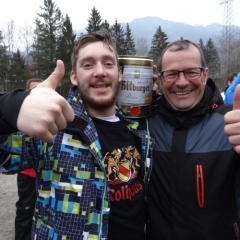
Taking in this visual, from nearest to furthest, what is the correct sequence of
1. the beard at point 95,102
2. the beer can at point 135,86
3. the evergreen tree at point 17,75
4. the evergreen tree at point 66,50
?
the beard at point 95,102 → the beer can at point 135,86 → the evergreen tree at point 66,50 → the evergreen tree at point 17,75

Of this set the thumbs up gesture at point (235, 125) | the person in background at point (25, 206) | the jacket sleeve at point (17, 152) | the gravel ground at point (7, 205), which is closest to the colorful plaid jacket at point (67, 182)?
the jacket sleeve at point (17, 152)

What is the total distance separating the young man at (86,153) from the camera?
3.81 feet

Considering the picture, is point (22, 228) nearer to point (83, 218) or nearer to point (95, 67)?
point (83, 218)

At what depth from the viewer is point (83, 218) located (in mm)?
1386

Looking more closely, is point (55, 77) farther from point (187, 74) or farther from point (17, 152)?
point (187, 74)

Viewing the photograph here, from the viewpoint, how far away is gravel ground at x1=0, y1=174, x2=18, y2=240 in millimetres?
3738

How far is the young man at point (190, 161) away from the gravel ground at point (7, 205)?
108 inches

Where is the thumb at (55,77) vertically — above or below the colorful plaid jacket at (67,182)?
above

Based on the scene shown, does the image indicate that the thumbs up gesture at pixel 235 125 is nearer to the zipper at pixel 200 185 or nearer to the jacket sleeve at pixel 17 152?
the zipper at pixel 200 185

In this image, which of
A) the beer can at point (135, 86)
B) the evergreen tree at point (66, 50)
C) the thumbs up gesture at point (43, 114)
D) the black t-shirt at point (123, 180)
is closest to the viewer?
the thumbs up gesture at point (43, 114)

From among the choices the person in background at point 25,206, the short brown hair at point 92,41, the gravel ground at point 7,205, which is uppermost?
the short brown hair at point 92,41

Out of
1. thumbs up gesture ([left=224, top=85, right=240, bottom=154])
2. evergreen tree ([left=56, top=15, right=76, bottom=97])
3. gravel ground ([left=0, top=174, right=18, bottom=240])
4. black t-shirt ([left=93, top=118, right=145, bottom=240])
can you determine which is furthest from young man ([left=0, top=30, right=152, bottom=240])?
evergreen tree ([left=56, top=15, right=76, bottom=97])

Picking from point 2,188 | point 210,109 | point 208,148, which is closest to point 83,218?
point 208,148

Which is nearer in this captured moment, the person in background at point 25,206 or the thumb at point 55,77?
the thumb at point 55,77
